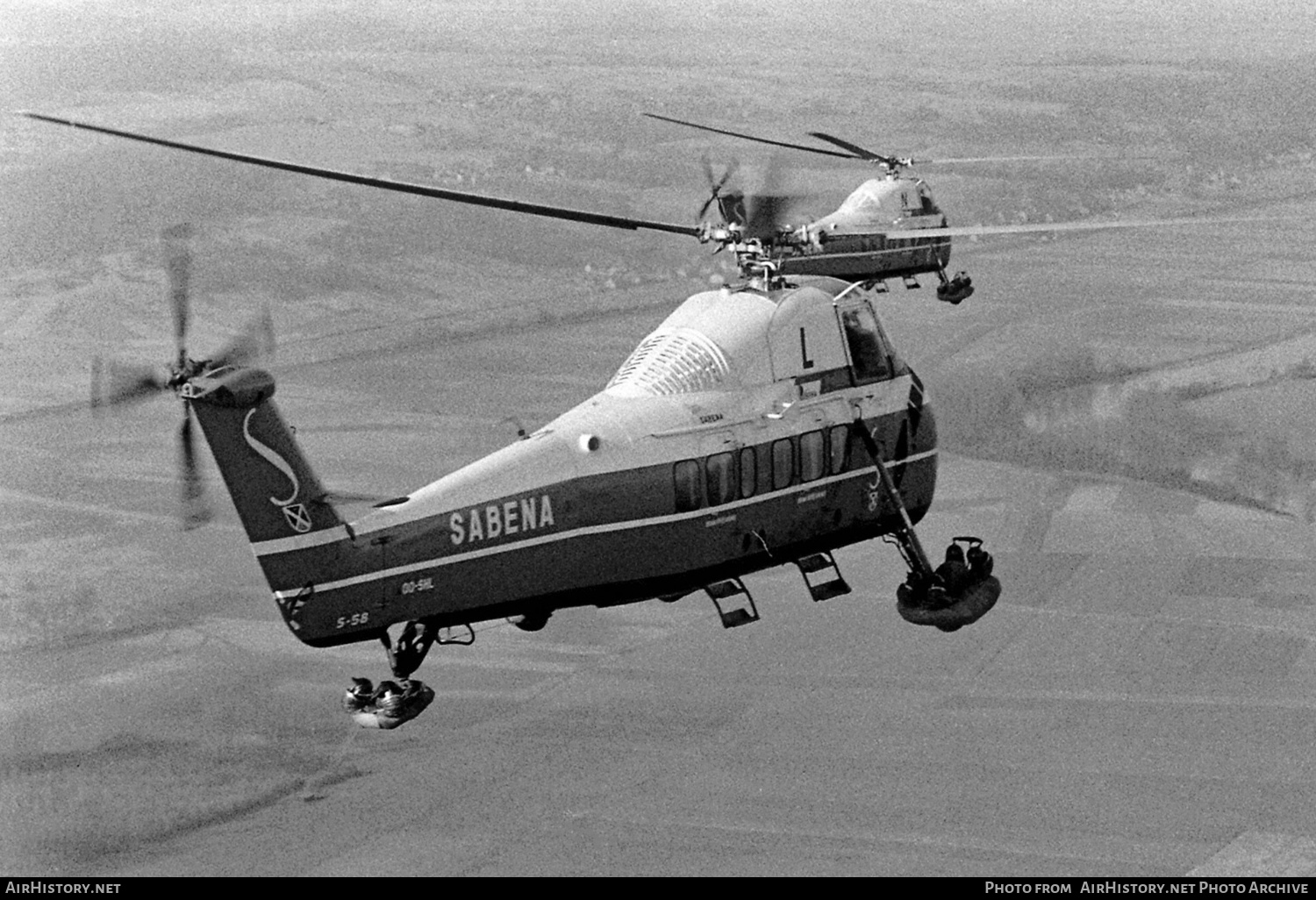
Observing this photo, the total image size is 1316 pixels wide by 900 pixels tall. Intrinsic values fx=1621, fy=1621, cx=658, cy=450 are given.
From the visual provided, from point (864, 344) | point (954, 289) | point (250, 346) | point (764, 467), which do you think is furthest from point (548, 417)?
point (250, 346)

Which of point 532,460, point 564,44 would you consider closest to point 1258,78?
point 564,44

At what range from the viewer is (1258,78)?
19425cm

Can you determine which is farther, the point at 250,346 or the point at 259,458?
the point at 259,458

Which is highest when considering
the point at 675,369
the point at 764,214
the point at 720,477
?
the point at 764,214

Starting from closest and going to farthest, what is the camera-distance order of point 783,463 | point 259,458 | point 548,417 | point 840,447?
1. point 259,458
2. point 783,463
3. point 840,447
4. point 548,417

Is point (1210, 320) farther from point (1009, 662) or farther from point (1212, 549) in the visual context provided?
point (1009, 662)

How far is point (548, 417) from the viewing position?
3118 inches

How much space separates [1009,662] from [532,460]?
29.9 meters

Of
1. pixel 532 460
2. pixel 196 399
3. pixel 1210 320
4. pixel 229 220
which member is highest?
pixel 196 399

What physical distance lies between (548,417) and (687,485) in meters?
53.1

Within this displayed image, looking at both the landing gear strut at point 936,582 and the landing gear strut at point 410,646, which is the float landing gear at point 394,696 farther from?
the landing gear strut at point 936,582

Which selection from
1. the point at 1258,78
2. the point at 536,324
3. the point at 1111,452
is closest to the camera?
the point at 1111,452

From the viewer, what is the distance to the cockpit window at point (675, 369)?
27.0 meters

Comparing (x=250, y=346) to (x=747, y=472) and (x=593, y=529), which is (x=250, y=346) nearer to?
(x=593, y=529)
